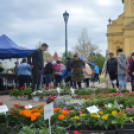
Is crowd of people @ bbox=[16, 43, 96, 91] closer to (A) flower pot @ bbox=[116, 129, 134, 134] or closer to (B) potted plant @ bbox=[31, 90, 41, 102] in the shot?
(B) potted plant @ bbox=[31, 90, 41, 102]

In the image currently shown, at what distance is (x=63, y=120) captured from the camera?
353 cm

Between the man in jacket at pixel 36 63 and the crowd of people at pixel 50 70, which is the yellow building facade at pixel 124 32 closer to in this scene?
the crowd of people at pixel 50 70

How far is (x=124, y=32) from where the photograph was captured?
41031 mm

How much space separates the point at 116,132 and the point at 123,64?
5572mm

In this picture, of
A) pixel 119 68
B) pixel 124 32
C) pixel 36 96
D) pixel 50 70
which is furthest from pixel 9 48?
pixel 124 32

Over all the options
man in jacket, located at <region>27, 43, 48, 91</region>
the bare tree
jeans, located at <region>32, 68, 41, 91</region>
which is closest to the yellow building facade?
the bare tree

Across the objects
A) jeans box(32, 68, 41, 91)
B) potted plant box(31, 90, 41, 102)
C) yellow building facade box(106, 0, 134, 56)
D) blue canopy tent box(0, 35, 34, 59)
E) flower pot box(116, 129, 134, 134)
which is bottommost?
flower pot box(116, 129, 134, 134)

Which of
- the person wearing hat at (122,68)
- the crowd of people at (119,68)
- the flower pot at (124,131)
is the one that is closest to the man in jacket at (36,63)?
the crowd of people at (119,68)

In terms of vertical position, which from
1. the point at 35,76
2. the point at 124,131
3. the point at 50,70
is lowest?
the point at 124,131

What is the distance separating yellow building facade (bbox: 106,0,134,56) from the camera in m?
40.0

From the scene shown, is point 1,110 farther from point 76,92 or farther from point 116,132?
point 76,92

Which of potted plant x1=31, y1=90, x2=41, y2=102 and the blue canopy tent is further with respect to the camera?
the blue canopy tent

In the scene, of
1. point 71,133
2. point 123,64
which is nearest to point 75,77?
point 123,64

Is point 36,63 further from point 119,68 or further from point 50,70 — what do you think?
point 50,70
